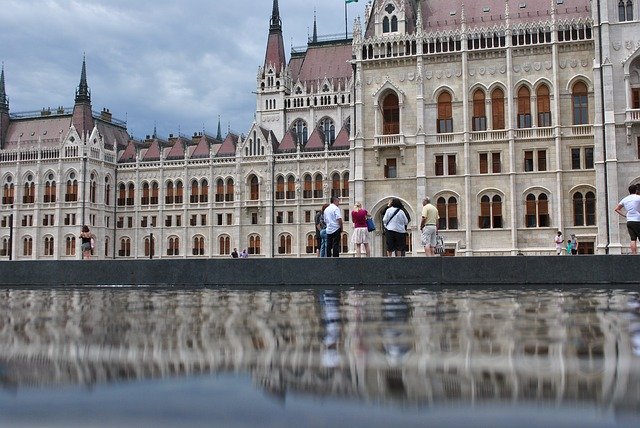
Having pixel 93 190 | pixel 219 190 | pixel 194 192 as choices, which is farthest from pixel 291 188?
pixel 93 190

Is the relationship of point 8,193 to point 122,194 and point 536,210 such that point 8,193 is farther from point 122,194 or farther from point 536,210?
point 536,210

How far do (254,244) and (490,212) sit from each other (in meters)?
31.5

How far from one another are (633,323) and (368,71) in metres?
41.4

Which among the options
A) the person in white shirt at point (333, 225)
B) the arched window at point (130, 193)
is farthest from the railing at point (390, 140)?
the arched window at point (130, 193)

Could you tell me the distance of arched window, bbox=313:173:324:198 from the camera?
68875 mm

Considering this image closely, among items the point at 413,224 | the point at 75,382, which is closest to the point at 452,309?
the point at 75,382

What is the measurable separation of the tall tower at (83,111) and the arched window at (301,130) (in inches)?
889

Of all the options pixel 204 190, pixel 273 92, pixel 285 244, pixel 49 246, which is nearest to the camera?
pixel 285 244

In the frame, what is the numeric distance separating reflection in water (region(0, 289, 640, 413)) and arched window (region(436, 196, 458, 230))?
36.8 meters

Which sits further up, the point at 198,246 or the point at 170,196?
the point at 170,196

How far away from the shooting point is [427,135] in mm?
44406

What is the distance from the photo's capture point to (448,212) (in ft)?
144

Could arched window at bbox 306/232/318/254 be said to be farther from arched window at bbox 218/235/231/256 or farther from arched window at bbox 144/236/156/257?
arched window at bbox 144/236/156/257

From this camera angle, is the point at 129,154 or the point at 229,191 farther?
the point at 129,154
